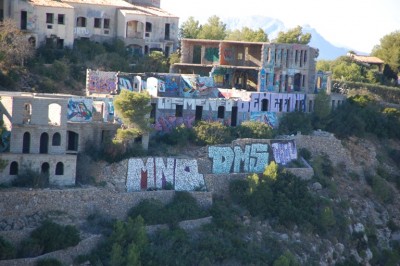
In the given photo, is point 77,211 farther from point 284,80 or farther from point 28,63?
point 284,80

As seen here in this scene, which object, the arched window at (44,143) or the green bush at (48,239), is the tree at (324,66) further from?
the green bush at (48,239)

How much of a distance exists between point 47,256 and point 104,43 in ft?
76.5

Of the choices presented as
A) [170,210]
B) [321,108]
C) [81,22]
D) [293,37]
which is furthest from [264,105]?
[293,37]

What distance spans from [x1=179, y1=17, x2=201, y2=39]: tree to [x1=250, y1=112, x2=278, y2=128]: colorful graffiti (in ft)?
53.2

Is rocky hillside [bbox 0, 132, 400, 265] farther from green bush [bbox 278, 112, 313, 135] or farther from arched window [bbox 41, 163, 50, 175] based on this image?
arched window [bbox 41, 163, 50, 175]

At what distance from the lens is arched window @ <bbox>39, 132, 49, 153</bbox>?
45125 millimetres

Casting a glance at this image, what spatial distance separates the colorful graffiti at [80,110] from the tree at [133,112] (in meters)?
1.24

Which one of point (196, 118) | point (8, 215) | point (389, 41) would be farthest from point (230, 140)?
point (389, 41)

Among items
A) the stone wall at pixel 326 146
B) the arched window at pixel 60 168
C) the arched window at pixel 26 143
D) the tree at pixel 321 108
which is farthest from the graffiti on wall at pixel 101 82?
the tree at pixel 321 108

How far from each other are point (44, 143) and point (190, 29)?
3105cm

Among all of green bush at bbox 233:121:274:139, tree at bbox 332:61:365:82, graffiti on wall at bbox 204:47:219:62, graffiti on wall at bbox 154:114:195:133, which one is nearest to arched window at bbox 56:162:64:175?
graffiti on wall at bbox 154:114:195:133

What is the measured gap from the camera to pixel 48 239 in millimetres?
40875

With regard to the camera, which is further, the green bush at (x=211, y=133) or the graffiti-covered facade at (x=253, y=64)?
the graffiti-covered facade at (x=253, y=64)

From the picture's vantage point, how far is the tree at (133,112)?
48.1 m
